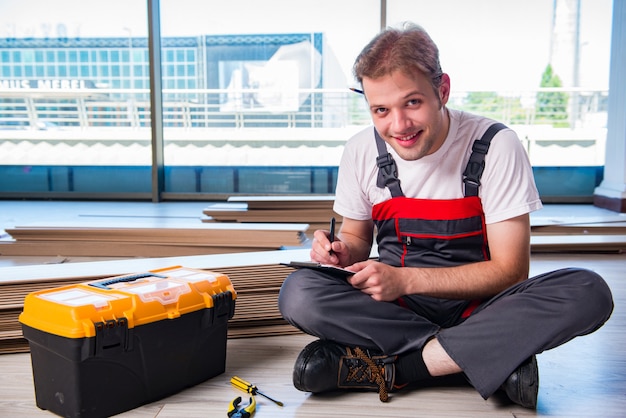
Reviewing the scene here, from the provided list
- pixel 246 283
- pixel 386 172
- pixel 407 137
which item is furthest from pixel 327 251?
pixel 246 283

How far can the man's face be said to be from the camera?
1706 millimetres

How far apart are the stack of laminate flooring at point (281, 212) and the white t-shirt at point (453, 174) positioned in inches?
93.6

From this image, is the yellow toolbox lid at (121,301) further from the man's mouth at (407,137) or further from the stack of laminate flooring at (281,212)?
the stack of laminate flooring at (281,212)

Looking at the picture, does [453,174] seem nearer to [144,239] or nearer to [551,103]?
[144,239]

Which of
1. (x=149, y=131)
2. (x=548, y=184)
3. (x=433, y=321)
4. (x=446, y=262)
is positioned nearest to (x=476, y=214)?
(x=446, y=262)

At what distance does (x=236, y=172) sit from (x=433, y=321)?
445cm

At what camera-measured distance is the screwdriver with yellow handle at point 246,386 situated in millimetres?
1742

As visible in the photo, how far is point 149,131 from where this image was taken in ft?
20.4

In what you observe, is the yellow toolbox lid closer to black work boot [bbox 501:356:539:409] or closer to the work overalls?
the work overalls

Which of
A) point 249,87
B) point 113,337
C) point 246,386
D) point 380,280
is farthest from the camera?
point 249,87

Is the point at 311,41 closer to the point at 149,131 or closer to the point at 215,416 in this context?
the point at 149,131

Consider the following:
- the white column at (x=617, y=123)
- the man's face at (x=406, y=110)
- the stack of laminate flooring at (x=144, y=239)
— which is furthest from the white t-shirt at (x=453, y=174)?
the white column at (x=617, y=123)

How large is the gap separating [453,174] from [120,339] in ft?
3.35

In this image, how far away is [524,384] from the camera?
163cm
